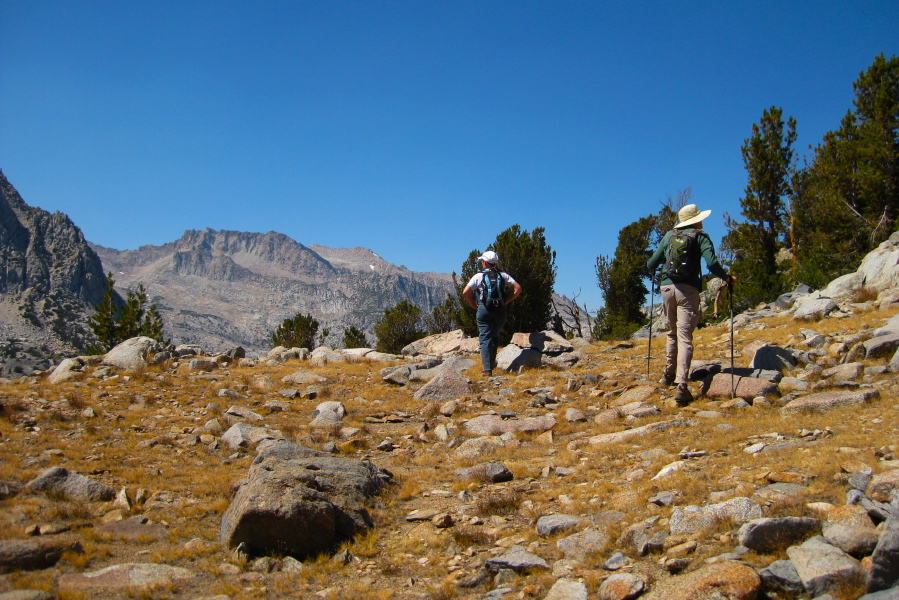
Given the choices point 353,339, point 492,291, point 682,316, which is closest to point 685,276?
point 682,316

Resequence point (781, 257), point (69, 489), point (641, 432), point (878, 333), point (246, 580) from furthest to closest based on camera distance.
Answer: point (781, 257), point (878, 333), point (641, 432), point (69, 489), point (246, 580)

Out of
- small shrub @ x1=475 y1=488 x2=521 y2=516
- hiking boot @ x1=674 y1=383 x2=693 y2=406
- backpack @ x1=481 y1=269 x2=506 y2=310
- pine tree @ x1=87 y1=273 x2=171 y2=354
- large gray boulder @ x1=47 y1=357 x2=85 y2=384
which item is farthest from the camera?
pine tree @ x1=87 y1=273 x2=171 y2=354

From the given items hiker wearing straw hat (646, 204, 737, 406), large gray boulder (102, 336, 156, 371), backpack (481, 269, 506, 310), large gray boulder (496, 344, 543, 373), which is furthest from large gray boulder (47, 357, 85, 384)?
hiker wearing straw hat (646, 204, 737, 406)

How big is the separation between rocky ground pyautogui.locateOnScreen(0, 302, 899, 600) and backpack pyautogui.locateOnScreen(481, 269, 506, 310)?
2.08 meters

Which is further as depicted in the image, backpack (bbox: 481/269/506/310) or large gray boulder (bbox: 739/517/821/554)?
backpack (bbox: 481/269/506/310)

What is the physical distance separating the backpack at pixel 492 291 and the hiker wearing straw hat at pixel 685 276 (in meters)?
3.87

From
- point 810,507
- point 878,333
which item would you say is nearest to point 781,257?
point 878,333

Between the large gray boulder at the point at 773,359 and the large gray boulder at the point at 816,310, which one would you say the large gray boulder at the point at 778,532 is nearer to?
the large gray boulder at the point at 773,359

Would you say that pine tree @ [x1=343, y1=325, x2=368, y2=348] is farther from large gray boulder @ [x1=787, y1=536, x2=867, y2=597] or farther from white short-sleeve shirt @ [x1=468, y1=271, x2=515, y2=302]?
large gray boulder @ [x1=787, y1=536, x2=867, y2=597]

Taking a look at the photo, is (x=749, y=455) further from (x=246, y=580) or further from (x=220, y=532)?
(x=220, y=532)

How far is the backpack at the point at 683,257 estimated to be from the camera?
8828 mm

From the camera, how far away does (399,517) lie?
5797 millimetres

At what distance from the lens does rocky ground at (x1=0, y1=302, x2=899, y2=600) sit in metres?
4.00

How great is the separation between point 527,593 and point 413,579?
98 centimetres
